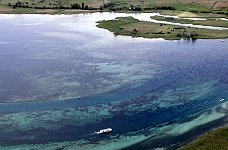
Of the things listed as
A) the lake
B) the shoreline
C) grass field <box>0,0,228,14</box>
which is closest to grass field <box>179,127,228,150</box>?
the shoreline

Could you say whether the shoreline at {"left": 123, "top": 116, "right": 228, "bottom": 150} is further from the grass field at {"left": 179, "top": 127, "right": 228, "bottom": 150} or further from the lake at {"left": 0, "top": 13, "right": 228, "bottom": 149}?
the grass field at {"left": 179, "top": 127, "right": 228, "bottom": 150}

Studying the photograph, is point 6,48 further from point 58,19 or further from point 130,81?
point 58,19

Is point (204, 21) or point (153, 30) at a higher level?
point (204, 21)

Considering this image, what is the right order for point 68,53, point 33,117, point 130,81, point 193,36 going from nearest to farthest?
point 33,117 < point 130,81 < point 68,53 < point 193,36

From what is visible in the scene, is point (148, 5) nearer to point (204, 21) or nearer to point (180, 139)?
point (204, 21)

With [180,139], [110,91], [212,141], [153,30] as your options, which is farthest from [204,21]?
[212,141]

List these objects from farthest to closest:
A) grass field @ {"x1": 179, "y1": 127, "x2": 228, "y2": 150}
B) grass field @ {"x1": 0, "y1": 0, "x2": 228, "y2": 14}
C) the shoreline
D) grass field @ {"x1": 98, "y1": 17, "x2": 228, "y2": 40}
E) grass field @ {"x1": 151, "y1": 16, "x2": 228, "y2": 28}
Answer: grass field @ {"x1": 0, "y1": 0, "x2": 228, "y2": 14} < grass field @ {"x1": 151, "y1": 16, "x2": 228, "y2": 28} < grass field @ {"x1": 98, "y1": 17, "x2": 228, "y2": 40} < the shoreline < grass field @ {"x1": 179, "y1": 127, "x2": 228, "y2": 150}

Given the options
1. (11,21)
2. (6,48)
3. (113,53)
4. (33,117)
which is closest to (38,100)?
(33,117)
